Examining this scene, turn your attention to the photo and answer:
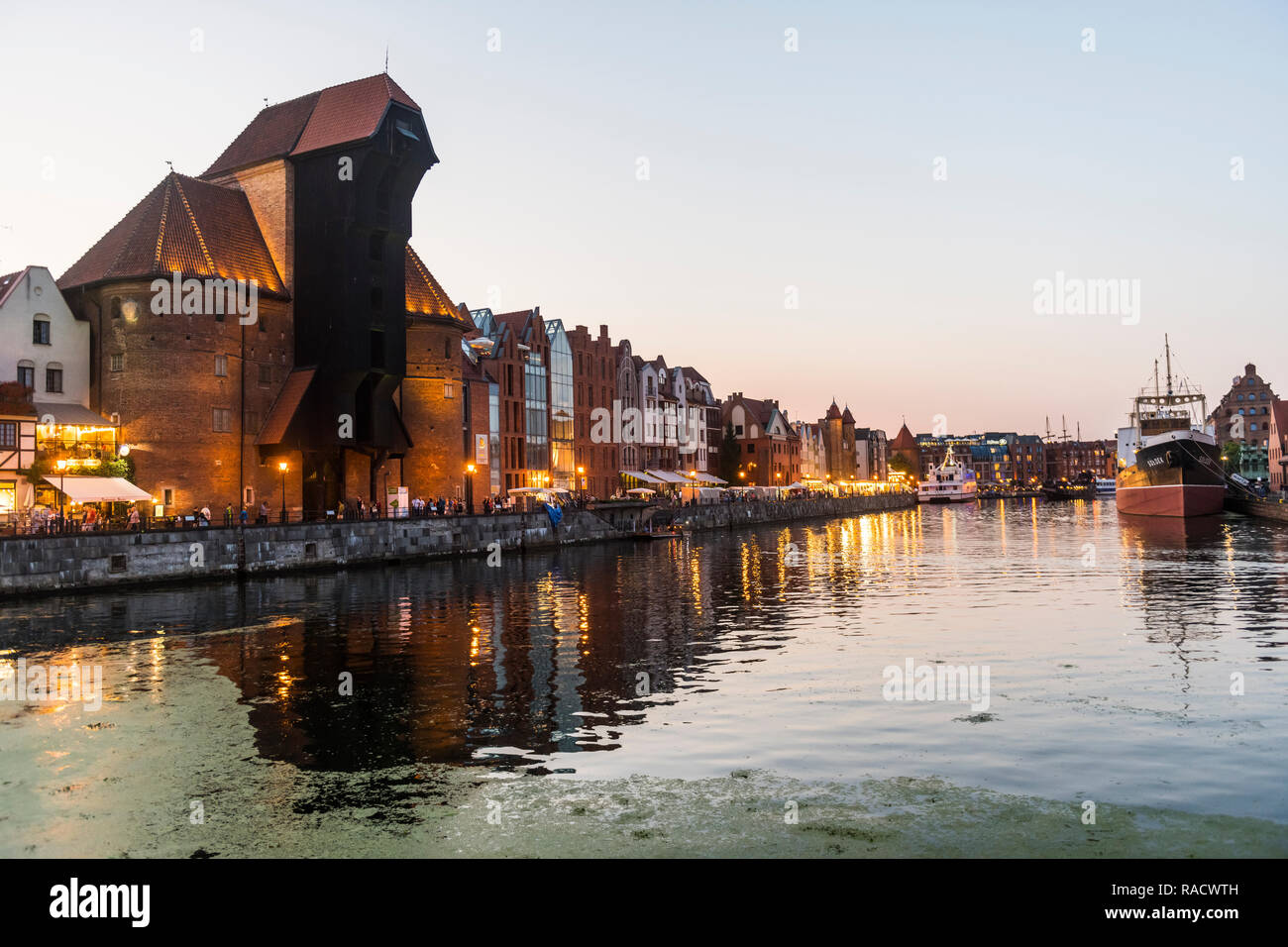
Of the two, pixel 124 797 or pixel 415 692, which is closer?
pixel 124 797

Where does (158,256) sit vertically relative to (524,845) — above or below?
above

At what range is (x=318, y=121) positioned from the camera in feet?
203

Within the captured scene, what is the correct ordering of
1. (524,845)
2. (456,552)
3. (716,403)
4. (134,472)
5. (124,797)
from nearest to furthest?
(524,845) < (124,797) < (134,472) < (456,552) < (716,403)

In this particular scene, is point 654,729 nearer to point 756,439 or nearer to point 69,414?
point 69,414

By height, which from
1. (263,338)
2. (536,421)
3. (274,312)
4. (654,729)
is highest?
(274,312)

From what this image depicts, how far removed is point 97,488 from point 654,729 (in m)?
40.8

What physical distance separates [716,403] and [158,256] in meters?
101

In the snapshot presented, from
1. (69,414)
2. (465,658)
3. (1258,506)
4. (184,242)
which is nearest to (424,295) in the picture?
(184,242)

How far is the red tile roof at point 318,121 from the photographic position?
5962cm

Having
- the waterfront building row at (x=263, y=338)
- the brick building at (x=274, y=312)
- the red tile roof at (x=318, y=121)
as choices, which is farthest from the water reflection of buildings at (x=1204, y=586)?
the red tile roof at (x=318, y=121)

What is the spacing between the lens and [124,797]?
42.5 ft

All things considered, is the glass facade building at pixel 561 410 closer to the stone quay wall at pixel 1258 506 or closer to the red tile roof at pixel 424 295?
the red tile roof at pixel 424 295
